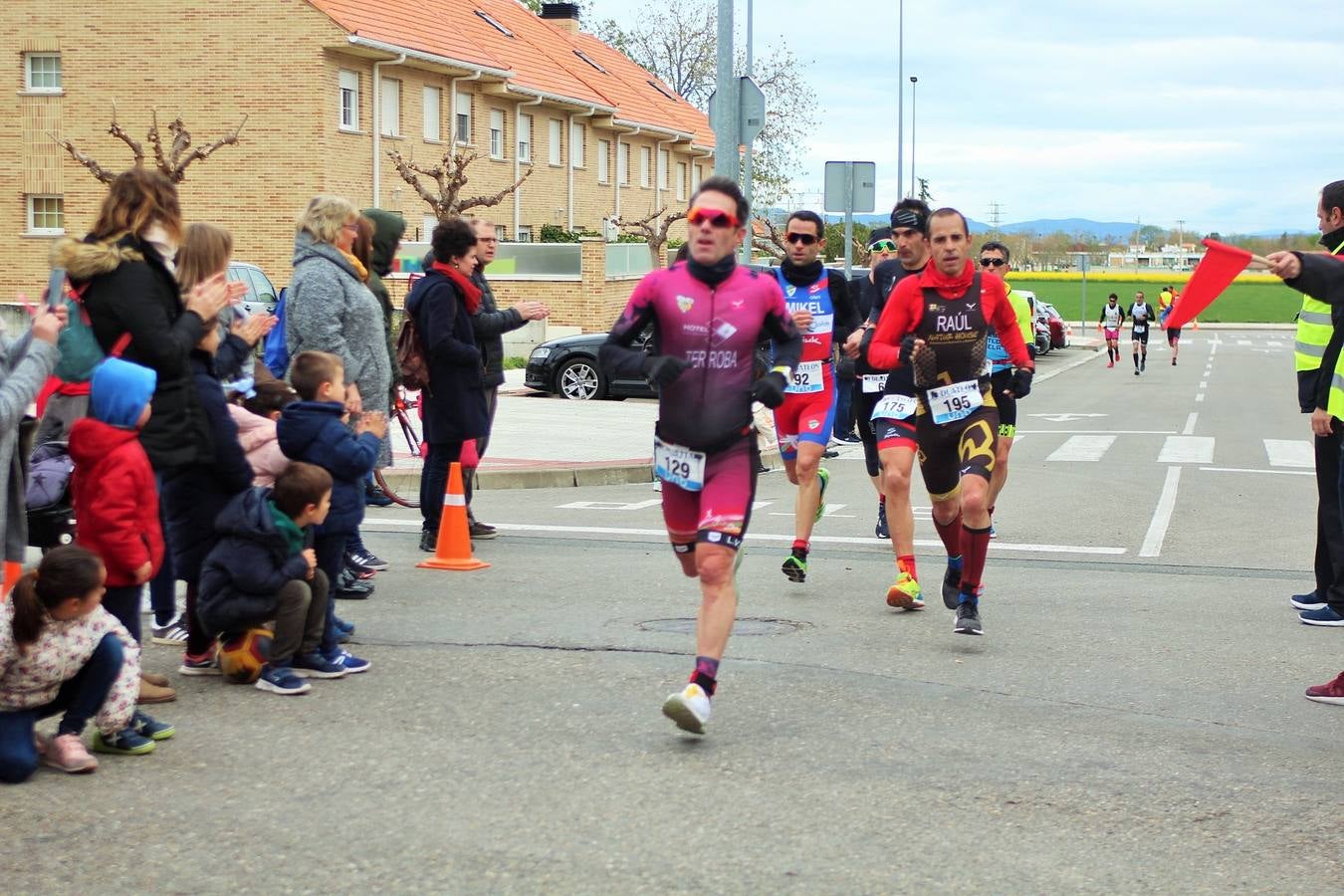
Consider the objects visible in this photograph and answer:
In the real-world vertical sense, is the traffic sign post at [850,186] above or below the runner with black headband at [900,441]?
above

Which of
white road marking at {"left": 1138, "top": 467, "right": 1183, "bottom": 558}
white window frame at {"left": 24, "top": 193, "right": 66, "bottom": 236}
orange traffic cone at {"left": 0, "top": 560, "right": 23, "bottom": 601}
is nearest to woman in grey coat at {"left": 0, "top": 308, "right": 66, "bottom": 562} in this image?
orange traffic cone at {"left": 0, "top": 560, "right": 23, "bottom": 601}

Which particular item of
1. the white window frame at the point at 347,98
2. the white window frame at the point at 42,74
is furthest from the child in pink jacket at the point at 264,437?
the white window frame at the point at 42,74

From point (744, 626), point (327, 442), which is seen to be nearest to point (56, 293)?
point (327, 442)

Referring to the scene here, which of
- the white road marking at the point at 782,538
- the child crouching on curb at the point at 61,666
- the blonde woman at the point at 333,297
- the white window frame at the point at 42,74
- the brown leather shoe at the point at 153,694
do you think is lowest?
the white road marking at the point at 782,538

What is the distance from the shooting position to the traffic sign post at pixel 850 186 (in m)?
22.8

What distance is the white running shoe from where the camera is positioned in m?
5.63

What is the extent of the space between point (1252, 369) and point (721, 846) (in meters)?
40.4

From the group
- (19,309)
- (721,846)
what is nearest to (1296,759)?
(721,846)

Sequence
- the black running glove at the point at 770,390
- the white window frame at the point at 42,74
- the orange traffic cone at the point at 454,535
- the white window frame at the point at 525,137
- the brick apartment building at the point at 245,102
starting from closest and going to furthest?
1. the black running glove at the point at 770,390
2. the orange traffic cone at the point at 454,535
3. the brick apartment building at the point at 245,102
4. the white window frame at the point at 42,74
5. the white window frame at the point at 525,137

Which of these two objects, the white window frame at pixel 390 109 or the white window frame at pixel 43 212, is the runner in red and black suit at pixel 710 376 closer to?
the white window frame at pixel 390 109

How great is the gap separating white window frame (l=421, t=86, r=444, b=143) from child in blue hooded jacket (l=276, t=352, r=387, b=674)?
36071 millimetres

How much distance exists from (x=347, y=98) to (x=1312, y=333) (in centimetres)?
3302

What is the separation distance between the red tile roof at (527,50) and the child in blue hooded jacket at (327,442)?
104ft

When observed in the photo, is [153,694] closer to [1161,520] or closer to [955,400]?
[955,400]
